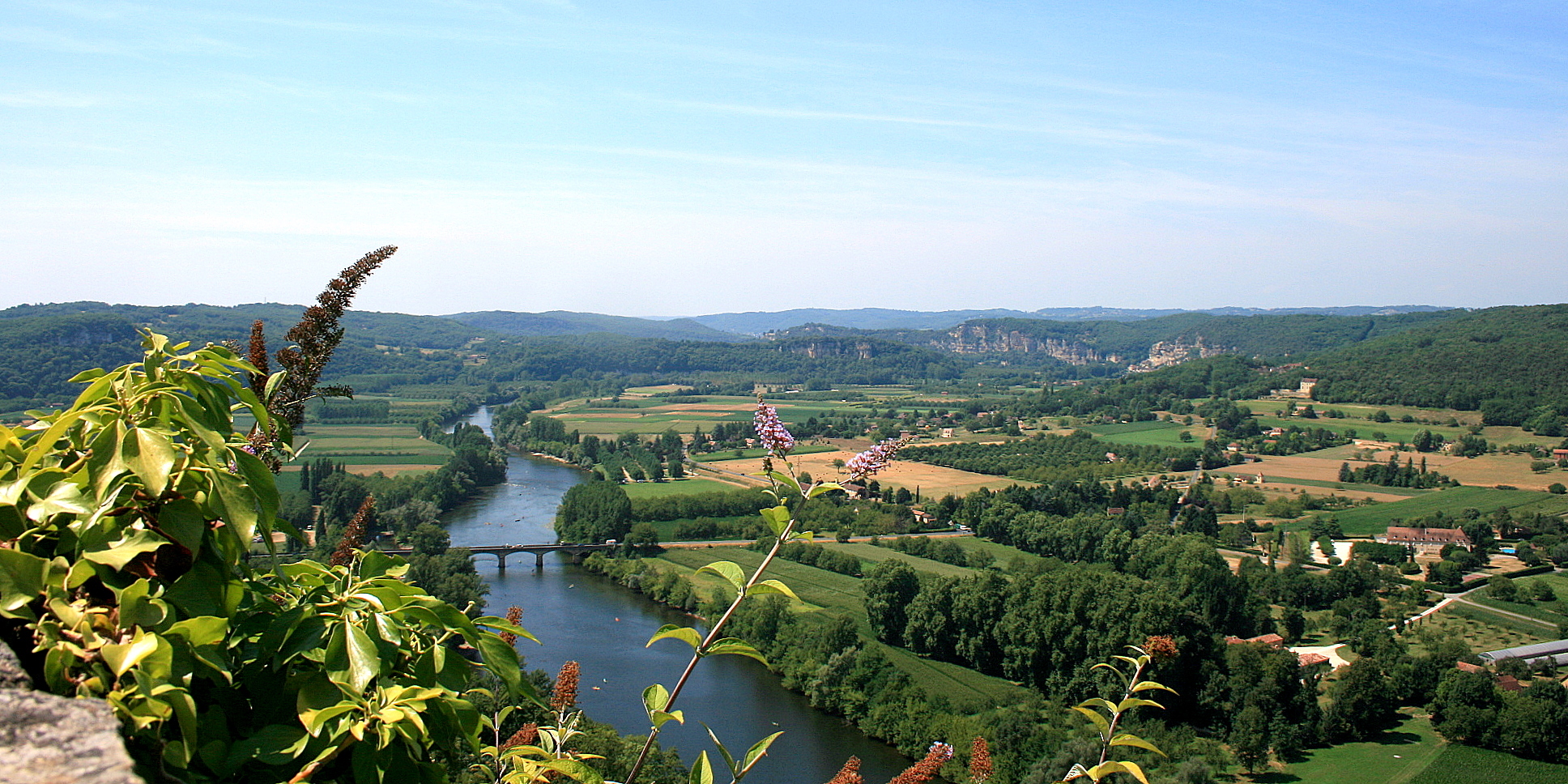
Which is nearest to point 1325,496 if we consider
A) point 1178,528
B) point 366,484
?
point 1178,528

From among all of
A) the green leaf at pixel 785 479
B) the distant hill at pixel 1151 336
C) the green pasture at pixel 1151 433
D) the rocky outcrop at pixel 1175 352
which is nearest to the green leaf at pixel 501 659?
the green leaf at pixel 785 479

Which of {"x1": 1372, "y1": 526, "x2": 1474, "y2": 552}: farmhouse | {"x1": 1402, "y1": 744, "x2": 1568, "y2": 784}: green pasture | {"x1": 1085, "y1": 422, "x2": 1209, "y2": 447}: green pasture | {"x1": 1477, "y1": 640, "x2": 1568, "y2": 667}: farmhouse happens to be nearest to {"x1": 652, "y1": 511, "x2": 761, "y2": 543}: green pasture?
{"x1": 1477, "y1": 640, "x2": 1568, "y2": 667}: farmhouse

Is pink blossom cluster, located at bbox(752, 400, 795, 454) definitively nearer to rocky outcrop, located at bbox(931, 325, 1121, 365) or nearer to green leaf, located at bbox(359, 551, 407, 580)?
green leaf, located at bbox(359, 551, 407, 580)

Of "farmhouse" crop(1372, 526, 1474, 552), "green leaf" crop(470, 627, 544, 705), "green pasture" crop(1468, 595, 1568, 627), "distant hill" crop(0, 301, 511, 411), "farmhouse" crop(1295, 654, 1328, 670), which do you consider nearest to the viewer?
"green leaf" crop(470, 627, 544, 705)

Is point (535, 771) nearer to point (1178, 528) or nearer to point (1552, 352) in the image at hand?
point (1178, 528)

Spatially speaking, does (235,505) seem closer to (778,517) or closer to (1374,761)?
(778,517)

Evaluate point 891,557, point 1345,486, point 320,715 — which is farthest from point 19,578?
point 1345,486
